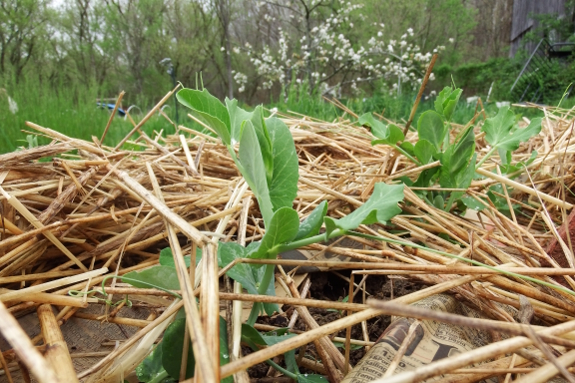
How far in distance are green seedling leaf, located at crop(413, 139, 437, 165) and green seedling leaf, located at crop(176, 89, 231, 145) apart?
1.50ft

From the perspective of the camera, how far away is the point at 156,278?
1.30 feet

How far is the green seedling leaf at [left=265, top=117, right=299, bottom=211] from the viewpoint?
1.41 ft

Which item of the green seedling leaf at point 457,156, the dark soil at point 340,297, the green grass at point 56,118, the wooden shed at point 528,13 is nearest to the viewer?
the dark soil at point 340,297

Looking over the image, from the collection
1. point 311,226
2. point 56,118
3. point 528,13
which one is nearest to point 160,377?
point 311,226

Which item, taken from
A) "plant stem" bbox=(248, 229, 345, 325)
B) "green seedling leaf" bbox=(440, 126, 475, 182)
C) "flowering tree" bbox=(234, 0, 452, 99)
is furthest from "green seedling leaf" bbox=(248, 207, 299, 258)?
"flowering tree" bbox=(234, 0, 452, 99)

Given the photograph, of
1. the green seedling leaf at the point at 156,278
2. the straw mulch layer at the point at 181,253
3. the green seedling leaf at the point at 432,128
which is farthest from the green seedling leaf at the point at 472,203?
the green seedling leaf at the point at 156,278

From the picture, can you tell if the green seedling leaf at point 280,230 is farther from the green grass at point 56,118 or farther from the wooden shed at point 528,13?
the wooden shed at point 528,13

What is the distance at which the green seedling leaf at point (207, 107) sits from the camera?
1.29 ft

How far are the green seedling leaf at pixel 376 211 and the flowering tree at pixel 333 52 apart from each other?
27.8ft

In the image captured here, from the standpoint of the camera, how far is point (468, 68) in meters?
10.8

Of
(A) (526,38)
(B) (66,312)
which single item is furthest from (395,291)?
(A) (526,38)

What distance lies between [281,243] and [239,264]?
2.7 inches

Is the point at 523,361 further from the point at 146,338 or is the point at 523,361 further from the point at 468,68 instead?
the point at 468,68

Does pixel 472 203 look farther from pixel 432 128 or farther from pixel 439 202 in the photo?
pixel 432 128
